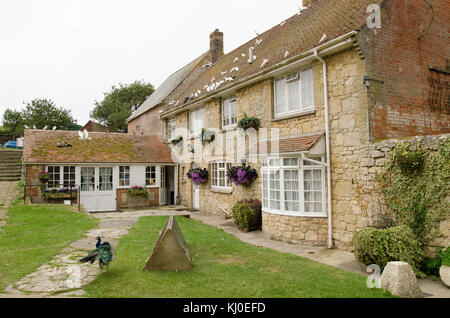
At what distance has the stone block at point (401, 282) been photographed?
5.34 metres

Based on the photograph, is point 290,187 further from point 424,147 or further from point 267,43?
point 267,43

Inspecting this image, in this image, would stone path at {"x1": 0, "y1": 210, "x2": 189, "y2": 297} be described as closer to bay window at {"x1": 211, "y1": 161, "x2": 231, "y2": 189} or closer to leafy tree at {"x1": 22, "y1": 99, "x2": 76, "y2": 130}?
bay window at {"x1": 211, "y1": 161, "x2": 231, "y2": 189}

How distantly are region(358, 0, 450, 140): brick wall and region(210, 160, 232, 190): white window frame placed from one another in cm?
706

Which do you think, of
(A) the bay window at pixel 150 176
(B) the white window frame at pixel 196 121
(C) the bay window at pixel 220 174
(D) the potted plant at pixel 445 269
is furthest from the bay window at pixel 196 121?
(D) the potted plant at pixel 445 269

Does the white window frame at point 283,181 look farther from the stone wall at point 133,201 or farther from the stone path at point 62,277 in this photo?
the stone wall at point 133,201

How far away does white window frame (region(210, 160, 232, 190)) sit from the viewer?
14.4 m

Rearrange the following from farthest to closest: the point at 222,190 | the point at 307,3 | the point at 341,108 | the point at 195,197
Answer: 1. the point at 195,197
2. the point at 307,3
3. the point at 222,190
4. the point at 341,108

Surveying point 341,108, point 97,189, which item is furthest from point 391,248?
point 97,189

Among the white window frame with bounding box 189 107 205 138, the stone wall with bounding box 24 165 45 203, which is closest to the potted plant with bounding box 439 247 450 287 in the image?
the white window frame with bounding box 189 107 205 138

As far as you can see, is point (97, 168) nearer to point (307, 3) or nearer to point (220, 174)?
point (220, 174)

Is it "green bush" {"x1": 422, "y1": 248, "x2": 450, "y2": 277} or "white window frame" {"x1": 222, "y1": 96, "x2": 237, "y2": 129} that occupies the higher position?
"white window frame" {"x1": 222, "y1": 96, "x2": 237, "y2": 129}

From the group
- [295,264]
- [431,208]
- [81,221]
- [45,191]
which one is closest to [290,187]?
[295,264]

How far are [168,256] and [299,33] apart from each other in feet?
33.1

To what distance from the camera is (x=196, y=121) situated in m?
17.2
